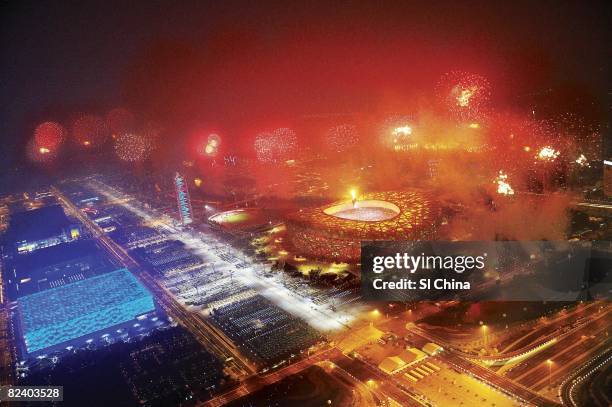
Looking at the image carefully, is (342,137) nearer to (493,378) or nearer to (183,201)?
(183,201)

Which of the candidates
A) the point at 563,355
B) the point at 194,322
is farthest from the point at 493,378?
the point at 194,322

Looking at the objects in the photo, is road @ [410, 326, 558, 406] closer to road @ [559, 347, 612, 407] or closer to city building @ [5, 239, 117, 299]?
road @ [559, 347, 612, 407]

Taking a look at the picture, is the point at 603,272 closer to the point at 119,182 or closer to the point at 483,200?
the point at 483,200

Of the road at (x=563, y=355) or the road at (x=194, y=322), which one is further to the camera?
the road at (x=194, y=322)

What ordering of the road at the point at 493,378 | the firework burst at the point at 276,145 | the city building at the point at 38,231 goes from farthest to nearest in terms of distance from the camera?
the firework burst at the point at 276,145, the city building at the point at 38,231, the road at the point at 493,378

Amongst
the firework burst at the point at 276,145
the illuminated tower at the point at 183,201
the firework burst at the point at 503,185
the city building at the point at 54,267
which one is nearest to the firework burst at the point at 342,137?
the firework burst at the point at 276,145

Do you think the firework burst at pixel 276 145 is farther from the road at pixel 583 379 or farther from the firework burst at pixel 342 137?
the road at pixel 583 379
